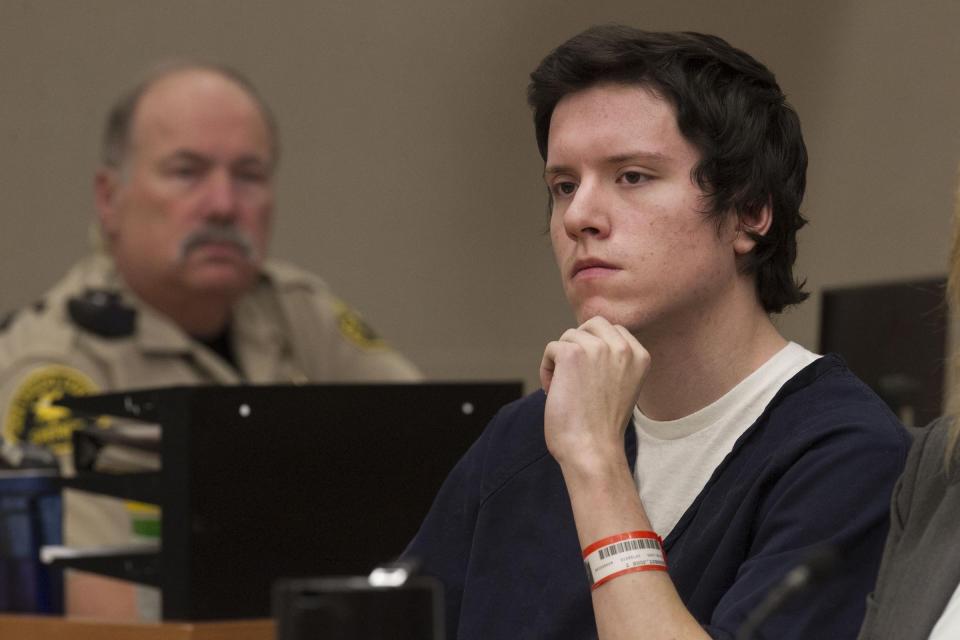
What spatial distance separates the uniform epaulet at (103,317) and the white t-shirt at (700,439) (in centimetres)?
178

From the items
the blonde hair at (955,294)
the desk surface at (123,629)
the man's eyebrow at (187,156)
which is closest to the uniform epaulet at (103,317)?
the man's eyebrow at (187,156)

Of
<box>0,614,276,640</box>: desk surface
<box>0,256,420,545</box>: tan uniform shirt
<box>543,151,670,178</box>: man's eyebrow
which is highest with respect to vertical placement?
<box>0,256,420,545</box>: tan uniform shirt

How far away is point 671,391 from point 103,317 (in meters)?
1.82

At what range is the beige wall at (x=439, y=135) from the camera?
429 cm

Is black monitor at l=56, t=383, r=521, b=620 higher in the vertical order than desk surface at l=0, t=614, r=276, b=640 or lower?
higher

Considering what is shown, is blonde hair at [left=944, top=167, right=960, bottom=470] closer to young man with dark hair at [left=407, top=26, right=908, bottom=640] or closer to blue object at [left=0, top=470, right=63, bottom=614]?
young man with dark hair at [left=407, top=26, right=908, bottom=640]

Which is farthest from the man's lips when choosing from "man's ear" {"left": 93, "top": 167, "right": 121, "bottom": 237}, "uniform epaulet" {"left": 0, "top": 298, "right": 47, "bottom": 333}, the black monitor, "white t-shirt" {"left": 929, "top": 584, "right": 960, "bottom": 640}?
"man's ear" {"left": 93, "top": 167, "right": 121, "bottom": 237}

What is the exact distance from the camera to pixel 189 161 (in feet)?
10.9

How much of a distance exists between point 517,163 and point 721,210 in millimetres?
3131

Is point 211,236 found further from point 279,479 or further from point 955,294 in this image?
point 955,294

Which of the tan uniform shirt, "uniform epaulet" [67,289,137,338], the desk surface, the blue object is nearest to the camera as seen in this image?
the desk surface

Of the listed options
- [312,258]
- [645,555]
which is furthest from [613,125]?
[312,258]

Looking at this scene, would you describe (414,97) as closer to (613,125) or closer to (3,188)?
(3,188)

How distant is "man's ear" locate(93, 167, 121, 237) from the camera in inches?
135
